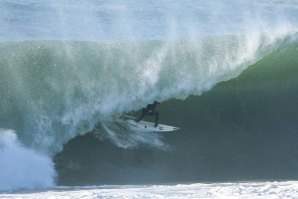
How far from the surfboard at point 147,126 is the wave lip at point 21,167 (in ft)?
6.76

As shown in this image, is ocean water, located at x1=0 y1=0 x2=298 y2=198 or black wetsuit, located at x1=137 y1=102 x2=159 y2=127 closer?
ocean water, located at x1=0 y1=0 x2=298 y2=198

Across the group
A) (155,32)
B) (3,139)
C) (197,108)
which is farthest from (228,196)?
(155,32)

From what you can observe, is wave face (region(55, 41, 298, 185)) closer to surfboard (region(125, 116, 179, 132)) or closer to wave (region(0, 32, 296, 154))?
surfboard (region(125, 116, 179, 132))

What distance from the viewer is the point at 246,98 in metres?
16.1

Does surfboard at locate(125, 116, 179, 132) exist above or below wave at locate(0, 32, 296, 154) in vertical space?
below

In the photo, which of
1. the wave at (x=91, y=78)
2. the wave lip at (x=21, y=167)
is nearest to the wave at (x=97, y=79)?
the wave at (x=91, y=78)

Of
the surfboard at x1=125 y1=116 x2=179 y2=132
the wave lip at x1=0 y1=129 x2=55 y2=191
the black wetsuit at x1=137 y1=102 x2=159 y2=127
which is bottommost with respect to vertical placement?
the wave lip at x1=0 y1=129 x2=55 y2=191

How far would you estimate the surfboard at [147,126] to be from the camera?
47.1 feet

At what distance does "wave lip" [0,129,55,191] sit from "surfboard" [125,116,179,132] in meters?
2.06

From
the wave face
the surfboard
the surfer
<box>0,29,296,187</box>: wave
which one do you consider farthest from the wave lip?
the surfer

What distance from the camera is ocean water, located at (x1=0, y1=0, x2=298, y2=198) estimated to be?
12883 mm

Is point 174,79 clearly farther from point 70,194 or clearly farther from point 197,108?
point 70,194

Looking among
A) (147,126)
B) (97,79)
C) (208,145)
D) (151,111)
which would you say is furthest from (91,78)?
(208,145)

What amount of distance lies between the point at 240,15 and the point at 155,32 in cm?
389
